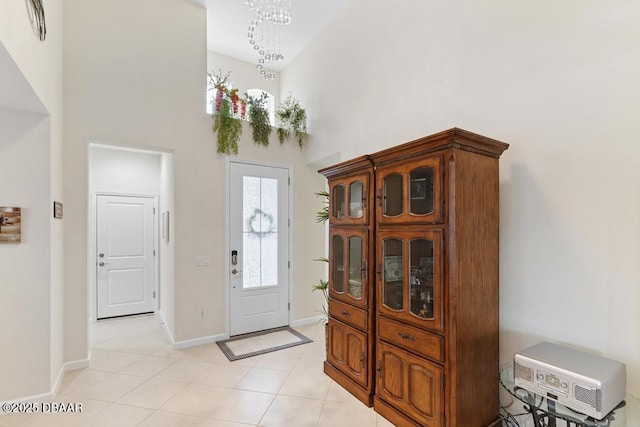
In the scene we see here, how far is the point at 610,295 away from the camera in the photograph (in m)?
1.78

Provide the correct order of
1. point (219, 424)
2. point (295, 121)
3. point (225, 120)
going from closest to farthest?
point (219, 424)
point (225, 120)
point (295, 121)

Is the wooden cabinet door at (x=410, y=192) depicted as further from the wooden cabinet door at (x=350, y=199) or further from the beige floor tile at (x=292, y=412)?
the beige floor tile at (x=292, y=412)

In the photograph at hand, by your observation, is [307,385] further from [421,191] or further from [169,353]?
[421,191]

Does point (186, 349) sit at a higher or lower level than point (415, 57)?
lower

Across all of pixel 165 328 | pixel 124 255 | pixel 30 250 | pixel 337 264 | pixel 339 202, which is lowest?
pixel 165 328

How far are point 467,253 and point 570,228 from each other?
64 centimetres

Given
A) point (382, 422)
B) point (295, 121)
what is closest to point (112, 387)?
point (382, 422)

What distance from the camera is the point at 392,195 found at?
2.40 m

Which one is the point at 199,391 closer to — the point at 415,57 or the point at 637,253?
the point at 637,253

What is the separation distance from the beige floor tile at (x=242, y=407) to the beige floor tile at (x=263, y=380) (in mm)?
86

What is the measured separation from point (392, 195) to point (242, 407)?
2100mm

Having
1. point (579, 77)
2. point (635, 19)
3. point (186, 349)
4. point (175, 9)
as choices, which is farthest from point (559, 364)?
point (175, 9)

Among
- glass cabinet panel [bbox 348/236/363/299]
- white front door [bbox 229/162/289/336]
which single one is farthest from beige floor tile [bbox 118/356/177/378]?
→ glass cabinet panel [bbox 348/236/363/299]

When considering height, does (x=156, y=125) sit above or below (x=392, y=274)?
above
